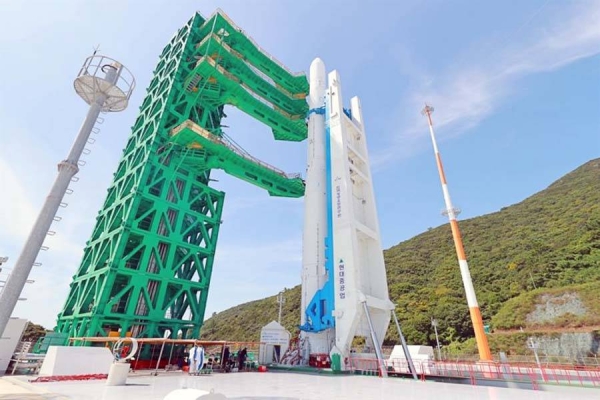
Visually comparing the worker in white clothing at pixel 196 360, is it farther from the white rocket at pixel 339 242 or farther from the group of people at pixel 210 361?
the white rocket at pixel 339 242

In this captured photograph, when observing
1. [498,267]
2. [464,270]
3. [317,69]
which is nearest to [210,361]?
[464,270]

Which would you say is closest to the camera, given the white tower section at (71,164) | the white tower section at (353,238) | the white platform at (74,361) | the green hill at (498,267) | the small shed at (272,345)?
the white tower section at (71,164)

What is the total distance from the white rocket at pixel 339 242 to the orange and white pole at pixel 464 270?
5.16m

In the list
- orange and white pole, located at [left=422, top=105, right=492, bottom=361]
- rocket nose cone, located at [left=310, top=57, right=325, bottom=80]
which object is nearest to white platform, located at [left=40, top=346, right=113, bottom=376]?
orange and white pole, located at [left=422, top=105, right=492, bottom=361]

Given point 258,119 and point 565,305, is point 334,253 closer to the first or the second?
point 258,119

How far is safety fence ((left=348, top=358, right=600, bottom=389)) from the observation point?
1287 cm

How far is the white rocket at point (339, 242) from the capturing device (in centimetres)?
1639

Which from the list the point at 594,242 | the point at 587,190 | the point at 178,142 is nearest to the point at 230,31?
the point at 178,142

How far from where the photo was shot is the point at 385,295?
60.8 ft

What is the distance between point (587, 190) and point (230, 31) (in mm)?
78129

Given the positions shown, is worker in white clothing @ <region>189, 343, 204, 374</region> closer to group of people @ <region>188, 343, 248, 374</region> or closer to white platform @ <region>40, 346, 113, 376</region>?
group of people @ <region>188, 343, 248, 374</region>

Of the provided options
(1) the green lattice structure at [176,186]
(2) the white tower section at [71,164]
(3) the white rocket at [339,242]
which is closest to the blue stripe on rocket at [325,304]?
(3) the white rocket at [339,242]

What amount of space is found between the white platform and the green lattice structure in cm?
515

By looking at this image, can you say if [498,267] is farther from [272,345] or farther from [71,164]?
[71,164]
